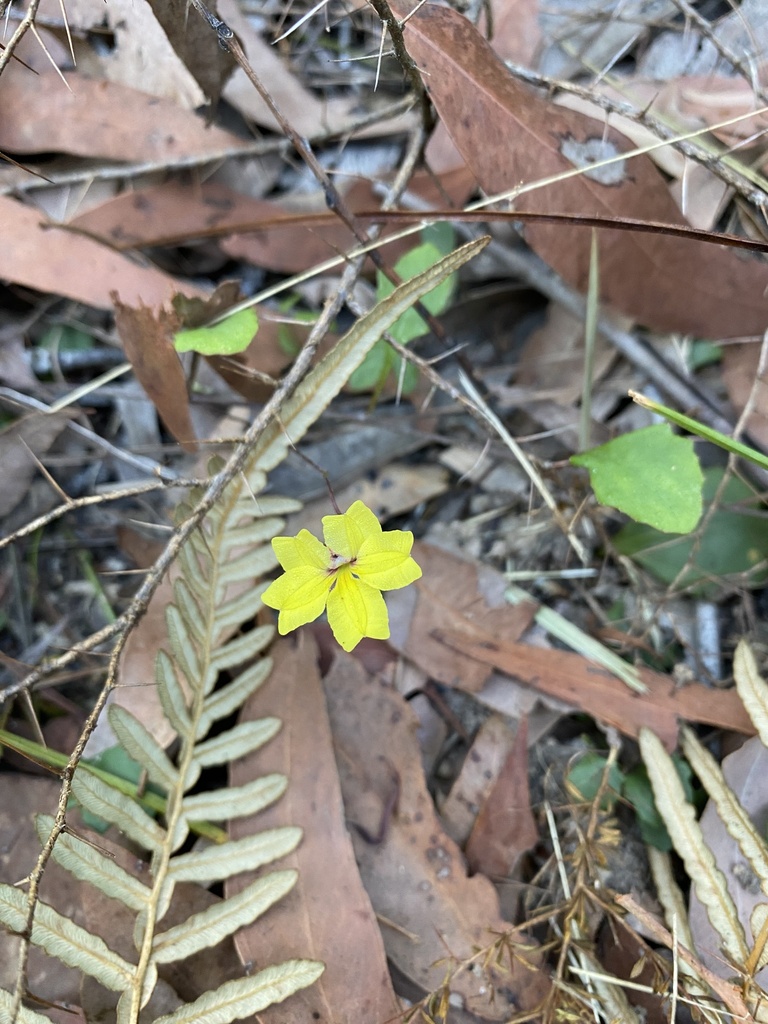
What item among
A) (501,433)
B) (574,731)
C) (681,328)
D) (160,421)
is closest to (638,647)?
(574,731)

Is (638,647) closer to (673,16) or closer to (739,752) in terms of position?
(739,752)

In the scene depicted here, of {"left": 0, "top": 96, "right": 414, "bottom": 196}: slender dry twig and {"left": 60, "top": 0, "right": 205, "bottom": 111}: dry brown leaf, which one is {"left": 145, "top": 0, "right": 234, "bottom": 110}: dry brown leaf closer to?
{"left": 60, "top": 0, "right": 205, "bottom": 111}: dry brown leaf

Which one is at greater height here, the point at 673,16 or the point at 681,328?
the point at 673,16

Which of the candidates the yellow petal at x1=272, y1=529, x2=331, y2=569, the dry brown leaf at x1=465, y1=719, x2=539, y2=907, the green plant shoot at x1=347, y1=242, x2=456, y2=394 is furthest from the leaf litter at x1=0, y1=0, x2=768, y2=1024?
the yellow petal at x1=272, y1=529, x2=331, y2=569

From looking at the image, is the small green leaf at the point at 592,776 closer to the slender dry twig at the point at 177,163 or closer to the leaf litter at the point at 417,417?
the leaf litter at the point at 417,417

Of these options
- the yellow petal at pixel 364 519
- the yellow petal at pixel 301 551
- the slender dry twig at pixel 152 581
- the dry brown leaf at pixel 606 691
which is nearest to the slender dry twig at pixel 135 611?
the slender dry twig at pixel 152 581

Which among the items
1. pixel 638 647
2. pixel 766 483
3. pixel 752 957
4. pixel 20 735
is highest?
pixel 766 483

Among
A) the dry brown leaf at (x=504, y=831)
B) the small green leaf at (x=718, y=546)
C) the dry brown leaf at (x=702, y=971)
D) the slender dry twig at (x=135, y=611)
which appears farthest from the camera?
the small green leaf at (x=718, y=546)
